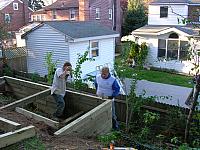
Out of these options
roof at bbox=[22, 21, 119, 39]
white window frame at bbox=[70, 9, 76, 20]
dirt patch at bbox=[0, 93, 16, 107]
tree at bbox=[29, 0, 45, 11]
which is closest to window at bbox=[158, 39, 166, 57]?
roof at bbox=[22, 21, 119, 39]

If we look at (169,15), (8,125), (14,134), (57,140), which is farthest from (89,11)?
(14,134)

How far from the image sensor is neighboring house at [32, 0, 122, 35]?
3203 cm

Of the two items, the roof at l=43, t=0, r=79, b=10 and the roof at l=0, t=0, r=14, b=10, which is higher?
the roof at l=0, t=0, r=14, b=10

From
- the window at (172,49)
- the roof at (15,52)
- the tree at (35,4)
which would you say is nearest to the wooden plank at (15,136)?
the roof at (15,52)

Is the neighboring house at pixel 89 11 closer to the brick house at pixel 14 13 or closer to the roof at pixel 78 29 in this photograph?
the brick house at pixel 14 13

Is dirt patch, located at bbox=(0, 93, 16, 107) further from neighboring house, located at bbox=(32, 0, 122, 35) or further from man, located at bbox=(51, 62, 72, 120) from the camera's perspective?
neighboring house, located at bbox=(32, 0, 122, 35)

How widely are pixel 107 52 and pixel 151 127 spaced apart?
12.6m

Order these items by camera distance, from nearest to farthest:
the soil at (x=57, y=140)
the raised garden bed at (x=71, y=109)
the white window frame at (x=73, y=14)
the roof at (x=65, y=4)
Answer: the soil at (x=57, y=140) → the raised garden bed at (x=71, y=109) → the white window frame at (x=73, y=14) → the roof at (x=65, y=4)

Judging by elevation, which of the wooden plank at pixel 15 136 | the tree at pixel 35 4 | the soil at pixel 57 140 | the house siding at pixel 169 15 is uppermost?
the tree at pixel 35 4

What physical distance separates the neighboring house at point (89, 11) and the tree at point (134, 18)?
1.03 m

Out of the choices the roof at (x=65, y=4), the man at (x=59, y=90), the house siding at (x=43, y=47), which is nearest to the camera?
the man at (x=59, y=90)

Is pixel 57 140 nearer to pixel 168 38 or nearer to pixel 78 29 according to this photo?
pixel 78 29

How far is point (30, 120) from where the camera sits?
573 centimetres

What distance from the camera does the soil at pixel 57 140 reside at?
444 centimetres
